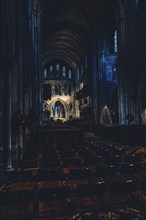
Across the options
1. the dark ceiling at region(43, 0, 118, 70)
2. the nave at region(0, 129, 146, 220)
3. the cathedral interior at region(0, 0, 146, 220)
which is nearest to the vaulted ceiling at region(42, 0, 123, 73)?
the dark ceiling at region(43, 0, 118, 70)

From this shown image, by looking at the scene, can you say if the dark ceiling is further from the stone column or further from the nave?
the nave

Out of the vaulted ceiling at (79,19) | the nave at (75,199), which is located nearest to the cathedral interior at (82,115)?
the nave at (75,199)

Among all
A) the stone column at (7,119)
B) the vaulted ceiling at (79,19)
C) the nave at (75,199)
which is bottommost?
the nave at (75,199)

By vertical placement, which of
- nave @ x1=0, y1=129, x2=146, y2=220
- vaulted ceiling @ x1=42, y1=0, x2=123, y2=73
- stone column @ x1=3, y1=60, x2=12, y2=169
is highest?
vaulted ceiling @ x1=42, y1=0, x2=123, y2=73

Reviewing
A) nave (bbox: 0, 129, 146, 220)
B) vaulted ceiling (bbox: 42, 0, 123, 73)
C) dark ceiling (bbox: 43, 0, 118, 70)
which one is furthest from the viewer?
dark ceiling (bbox: 43, 0, 118, 70)

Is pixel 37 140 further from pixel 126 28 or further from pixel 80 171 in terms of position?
pixel 126 28

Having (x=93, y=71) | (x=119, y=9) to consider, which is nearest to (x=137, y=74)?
(x=119, y=9)

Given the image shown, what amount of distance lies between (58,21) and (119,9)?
13179mm

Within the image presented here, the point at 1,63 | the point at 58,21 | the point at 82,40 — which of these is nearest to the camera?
the point at 1,63

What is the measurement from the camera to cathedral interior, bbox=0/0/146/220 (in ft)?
14.8

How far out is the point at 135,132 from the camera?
1545cm

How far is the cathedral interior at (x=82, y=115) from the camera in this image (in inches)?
178

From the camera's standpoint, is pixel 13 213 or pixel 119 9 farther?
pixel 119 9

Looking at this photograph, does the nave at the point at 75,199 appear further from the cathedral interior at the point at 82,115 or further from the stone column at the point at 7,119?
the stone column at the point at 7,119
